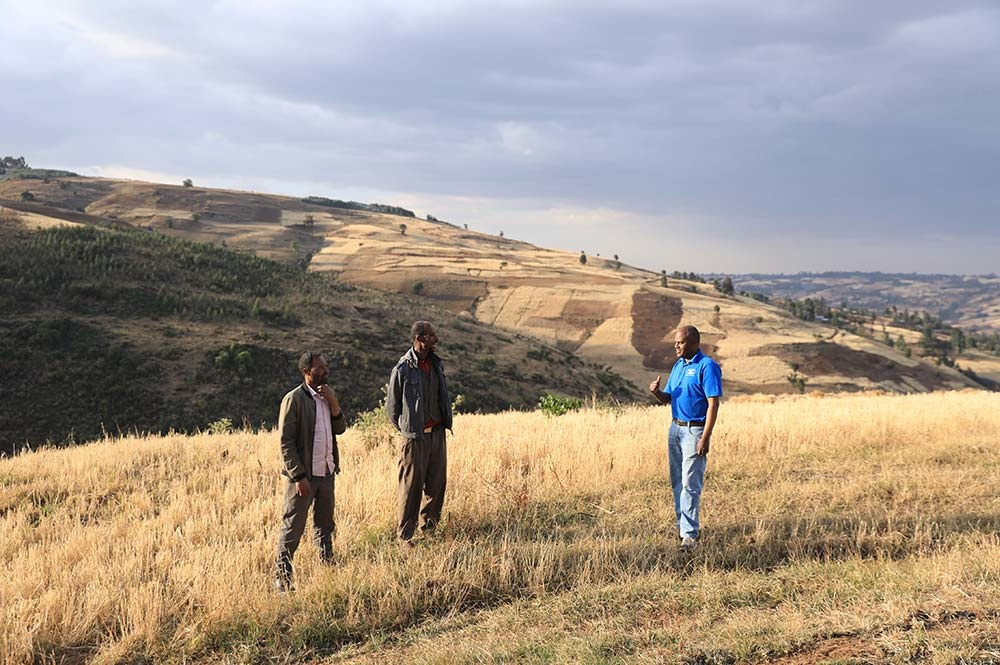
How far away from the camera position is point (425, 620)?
4477 mm

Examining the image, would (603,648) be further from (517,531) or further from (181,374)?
(181,374)

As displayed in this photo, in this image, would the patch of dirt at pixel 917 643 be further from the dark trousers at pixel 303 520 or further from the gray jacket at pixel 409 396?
the dark trousers at pixel 303 520

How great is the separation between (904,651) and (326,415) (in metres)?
4.39

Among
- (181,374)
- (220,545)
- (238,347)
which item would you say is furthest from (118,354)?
(220,545)

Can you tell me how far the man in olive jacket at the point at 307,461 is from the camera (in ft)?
17.1

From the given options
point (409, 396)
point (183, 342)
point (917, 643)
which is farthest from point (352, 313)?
point (917, 643)

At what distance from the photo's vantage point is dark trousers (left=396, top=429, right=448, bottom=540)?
5.82 m

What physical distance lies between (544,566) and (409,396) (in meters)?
1.91

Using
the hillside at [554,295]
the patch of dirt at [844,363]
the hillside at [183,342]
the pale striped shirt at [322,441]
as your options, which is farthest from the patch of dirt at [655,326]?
the pale striped shirt at [322,441]

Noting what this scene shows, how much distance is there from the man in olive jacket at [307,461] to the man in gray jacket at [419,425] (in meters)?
0.61

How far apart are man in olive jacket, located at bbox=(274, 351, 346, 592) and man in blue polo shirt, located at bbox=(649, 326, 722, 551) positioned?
9.65 feet

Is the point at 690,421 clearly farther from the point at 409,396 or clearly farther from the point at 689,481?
the point at 409,396

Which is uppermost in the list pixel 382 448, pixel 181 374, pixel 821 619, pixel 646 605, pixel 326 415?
pixel 326 415

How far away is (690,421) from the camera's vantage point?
5738mm
